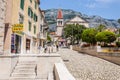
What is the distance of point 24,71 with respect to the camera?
1338cm

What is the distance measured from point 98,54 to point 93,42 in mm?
23782

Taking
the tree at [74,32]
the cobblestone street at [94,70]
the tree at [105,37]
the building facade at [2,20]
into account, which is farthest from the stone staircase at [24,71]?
the tree at [74,32]

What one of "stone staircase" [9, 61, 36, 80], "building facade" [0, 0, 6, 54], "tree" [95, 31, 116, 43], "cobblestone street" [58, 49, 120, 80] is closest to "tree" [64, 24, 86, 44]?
"tree" [95, 31, 116, 43]

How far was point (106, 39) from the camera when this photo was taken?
51.6m

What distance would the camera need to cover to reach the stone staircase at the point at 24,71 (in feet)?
41.9

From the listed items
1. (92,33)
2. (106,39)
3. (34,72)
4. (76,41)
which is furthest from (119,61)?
(76,41)

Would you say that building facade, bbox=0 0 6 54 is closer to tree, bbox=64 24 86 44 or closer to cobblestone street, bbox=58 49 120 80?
cobblestone street, bbox=58 49 120 80

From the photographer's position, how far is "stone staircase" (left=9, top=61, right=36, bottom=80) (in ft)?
41.9

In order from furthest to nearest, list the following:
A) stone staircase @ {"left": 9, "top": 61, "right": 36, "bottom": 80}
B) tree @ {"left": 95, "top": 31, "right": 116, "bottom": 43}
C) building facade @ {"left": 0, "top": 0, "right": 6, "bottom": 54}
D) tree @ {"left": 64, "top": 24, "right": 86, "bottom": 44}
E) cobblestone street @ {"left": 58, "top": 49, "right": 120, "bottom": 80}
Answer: tree @ {"left": 64, "top": 24, "right": 86, "bottom": 44} → tree @ {"left": 95, "top": 31, "right": 116, "bottom": 43} → building facade @ {"left": 0, "top": 0, "right": 6, "bottom": 54} → cobblestone street @ {"left": 58, "top": 49, "right": 120, "bottom": 80} → stone staircase @ {"left": 9, "top": 61, "right": 36, "bottom": 80}

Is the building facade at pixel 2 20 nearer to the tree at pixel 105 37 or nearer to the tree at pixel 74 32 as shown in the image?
the tree at pixel 105 37

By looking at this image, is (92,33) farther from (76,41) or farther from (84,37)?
(76,41)

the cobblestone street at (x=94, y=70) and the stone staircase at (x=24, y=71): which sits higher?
the stone staircase at (x=24, y=71)

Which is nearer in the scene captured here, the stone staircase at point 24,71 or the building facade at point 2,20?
the stone staircase at point 24,71

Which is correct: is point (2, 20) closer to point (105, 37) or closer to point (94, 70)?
point (94, 70)
